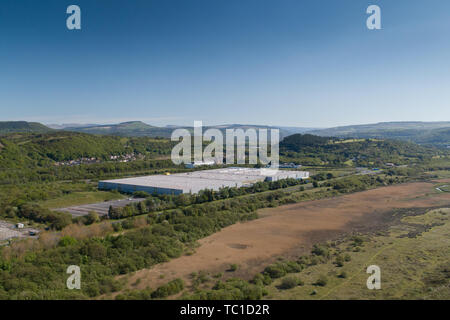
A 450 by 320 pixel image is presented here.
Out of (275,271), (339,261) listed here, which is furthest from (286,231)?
(275,271)

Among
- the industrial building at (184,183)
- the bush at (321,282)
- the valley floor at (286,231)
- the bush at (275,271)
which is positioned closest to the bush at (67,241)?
the valley floor at (286,231)

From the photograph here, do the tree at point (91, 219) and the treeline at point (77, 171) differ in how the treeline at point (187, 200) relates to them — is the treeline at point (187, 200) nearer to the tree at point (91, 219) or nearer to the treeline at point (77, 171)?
the tree at point (91, 219)

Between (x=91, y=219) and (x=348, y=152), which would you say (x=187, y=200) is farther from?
(x=348, y=152)

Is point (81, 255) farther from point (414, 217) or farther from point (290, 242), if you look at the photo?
point (414, 217)

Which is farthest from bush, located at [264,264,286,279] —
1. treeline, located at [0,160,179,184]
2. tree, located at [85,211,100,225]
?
treeline, located at [0,160,179,184]

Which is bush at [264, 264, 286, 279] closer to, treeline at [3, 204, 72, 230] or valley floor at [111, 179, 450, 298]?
valley floor at [111, 179, 450, 298]

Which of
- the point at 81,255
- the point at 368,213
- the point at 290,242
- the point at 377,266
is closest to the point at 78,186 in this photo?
the point at 81,255

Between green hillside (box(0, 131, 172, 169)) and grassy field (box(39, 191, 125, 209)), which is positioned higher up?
green hillside (box(0, 131, 172, 169))
